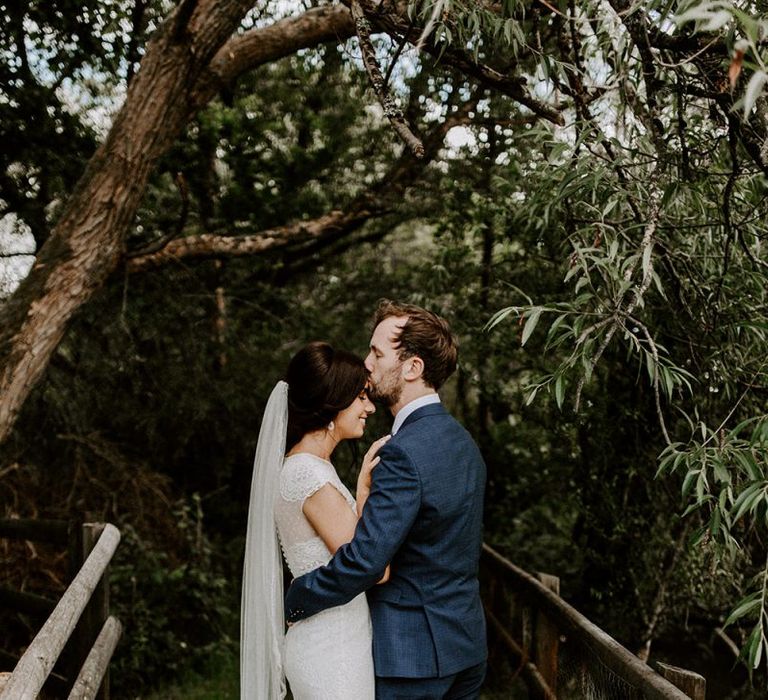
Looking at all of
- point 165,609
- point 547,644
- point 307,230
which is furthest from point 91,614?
point 307,230

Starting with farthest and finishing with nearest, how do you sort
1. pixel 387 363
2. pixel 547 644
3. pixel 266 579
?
pixel 547 644
pixel 266 579
pixel 387 363

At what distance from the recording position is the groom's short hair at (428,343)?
2.90 m

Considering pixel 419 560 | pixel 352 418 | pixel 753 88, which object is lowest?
pixel 419 560

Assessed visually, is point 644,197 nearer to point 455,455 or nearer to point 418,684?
point 455,455

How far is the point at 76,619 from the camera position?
3.31 m

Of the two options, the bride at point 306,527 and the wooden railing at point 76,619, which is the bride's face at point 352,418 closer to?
the bride at point 306,527

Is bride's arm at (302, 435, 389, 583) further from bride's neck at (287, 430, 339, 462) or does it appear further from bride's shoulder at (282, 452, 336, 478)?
bride's neck at (287, 430, 339, 462)

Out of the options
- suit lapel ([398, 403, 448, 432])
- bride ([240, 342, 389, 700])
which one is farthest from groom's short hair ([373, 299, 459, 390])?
bride ([240, 342, 389, 700])

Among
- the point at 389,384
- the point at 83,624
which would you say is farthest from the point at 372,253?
the point at 389,384

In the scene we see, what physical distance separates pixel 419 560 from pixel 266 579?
0.70 metres

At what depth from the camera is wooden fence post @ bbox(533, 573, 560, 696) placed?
3689 millimetres

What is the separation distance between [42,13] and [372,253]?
4771 mm

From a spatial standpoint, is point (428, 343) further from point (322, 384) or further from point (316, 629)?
point (316, 629)

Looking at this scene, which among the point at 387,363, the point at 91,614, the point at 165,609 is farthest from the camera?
the point at 165,609
